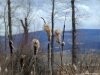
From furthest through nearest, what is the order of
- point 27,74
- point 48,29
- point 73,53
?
point 73,53 < point 27,74 < point 48,29

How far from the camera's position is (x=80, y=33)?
21609mm

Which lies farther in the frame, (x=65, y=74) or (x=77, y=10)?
(x=77, y=10)

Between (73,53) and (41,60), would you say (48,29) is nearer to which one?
(41,60)

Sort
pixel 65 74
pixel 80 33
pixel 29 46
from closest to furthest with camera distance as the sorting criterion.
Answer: pixel 65 74, pixel 29 46, pixel 80 33

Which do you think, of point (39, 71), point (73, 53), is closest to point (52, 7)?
point (73, 53)

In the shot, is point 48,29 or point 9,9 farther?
point 9,9

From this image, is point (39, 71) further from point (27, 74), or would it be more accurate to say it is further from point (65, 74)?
point (65, 74)

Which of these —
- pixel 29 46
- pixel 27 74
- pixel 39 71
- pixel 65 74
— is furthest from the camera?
pixel 29 46

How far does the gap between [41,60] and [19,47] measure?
1.13m

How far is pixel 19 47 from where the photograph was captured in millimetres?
9664

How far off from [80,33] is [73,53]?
2089 millimetres

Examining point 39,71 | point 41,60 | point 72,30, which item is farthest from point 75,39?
point 39,71

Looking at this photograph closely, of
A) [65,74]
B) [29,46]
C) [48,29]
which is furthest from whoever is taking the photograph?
[29,46]

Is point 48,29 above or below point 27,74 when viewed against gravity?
above
